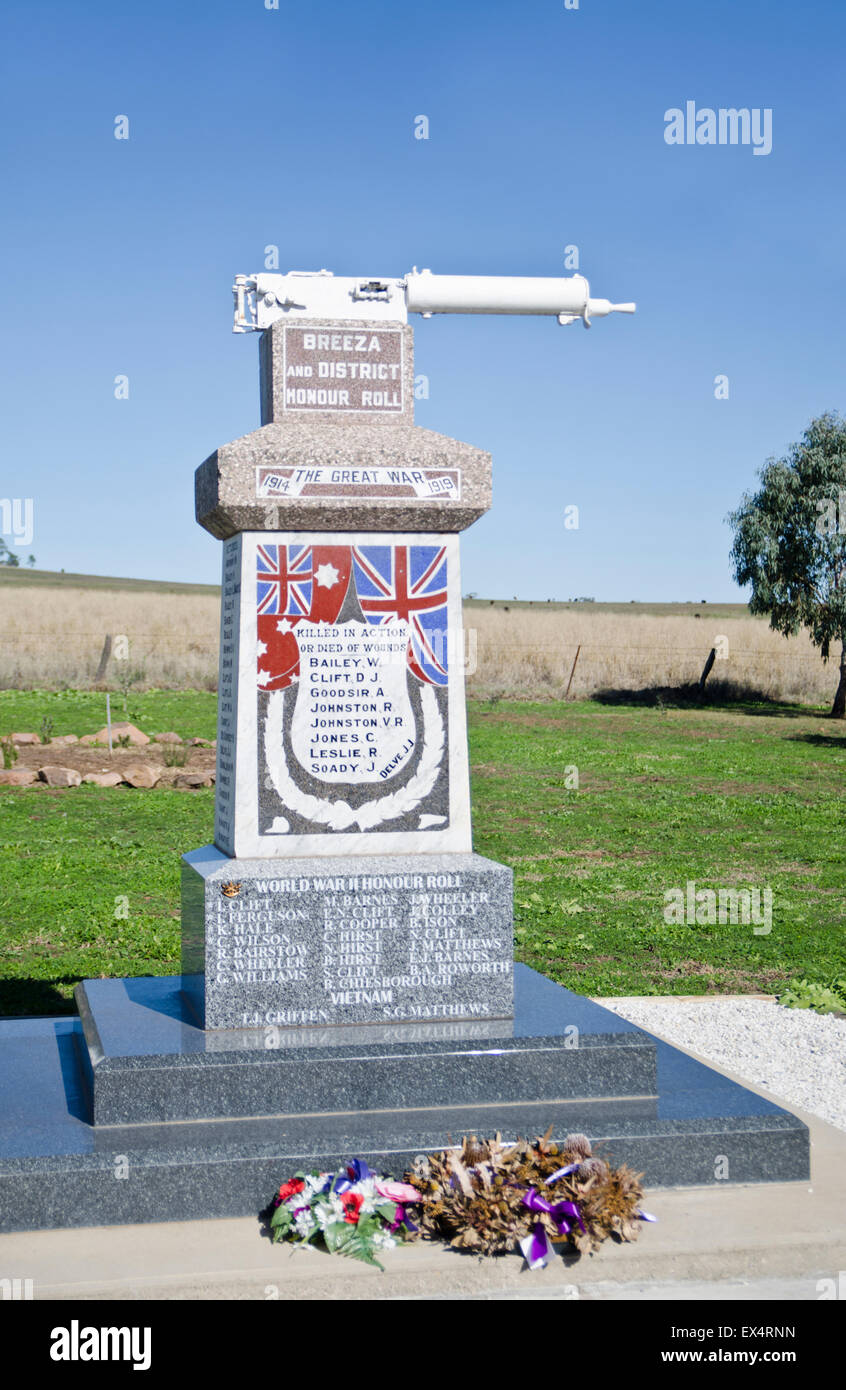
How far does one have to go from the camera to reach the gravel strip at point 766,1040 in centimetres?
658

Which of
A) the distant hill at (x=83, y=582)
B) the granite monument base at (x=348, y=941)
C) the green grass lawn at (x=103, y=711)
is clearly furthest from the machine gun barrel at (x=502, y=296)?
the distant hill at (x=83, y=582)

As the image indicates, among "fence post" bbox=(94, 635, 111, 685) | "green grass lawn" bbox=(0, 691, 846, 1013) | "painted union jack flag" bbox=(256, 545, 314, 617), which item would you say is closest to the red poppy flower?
"painted union jack flag" bbox=(256, 545, 314, 617)

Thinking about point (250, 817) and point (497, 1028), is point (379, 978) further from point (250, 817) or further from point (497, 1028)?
point (250, 817)

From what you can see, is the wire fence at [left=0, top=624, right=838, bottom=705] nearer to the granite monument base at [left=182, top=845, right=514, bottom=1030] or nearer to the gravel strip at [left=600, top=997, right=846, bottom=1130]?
the gravel strip at [left=600, top=997, right=846, bottom=1130]

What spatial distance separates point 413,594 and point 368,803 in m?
0.95

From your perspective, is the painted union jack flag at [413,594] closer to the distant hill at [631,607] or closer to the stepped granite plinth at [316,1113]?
the stepped granite plinth at [316,1113]

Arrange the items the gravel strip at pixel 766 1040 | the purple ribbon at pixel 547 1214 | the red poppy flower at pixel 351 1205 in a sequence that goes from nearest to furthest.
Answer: the purple ribbon at pixel 547 1214 < the red poppy flower at pixel 351 1205 < the gravel strip at pixel 766 1040

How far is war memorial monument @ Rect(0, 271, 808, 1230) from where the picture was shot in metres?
5.01

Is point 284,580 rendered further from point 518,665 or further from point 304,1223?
point 518,665

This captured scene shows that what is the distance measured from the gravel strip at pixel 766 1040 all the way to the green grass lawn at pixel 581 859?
17.1 inches

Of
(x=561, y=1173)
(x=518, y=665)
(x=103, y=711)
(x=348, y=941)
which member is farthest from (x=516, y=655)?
(x=561, y=1173)

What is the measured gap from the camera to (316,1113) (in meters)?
5.05

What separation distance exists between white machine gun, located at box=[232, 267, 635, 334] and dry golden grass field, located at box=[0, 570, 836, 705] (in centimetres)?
2067

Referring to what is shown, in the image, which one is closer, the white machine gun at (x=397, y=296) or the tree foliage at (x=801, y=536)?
the white machine gun at (x=397, y=296)
